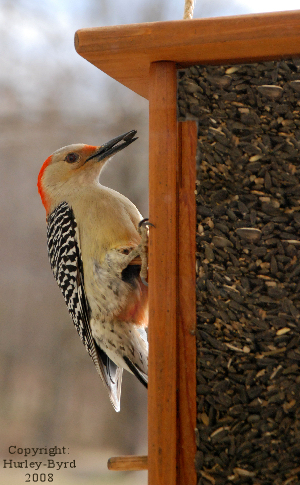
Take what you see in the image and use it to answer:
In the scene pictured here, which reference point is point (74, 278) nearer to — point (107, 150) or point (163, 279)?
point (107, 150)

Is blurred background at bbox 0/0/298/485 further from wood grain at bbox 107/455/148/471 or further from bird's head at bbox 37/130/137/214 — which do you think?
wood grain at bbox 107/455/148/471

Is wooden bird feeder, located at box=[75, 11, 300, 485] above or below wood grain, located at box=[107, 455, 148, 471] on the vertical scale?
above

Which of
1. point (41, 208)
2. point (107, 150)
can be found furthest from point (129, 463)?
point (41, 208)

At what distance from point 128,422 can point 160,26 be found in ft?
9.80

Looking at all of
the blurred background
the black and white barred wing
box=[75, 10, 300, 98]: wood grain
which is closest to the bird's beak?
the black and white barred wing

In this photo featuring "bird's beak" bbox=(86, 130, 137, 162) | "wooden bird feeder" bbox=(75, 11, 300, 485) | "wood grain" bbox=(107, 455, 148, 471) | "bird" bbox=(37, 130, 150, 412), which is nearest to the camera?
"wooden bird feeder" bbox=(75, 11, 300, 485)

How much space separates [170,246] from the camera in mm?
1373

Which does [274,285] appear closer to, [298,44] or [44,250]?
[298,44]

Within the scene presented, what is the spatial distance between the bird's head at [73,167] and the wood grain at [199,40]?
66 cm

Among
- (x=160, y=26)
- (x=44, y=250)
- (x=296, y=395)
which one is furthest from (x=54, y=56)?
(x=296, y=395)

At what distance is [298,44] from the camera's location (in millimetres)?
1278

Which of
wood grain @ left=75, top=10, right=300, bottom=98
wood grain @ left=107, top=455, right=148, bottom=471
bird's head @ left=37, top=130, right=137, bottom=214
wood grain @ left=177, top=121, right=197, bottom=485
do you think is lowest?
wood grain @ left=107, top=455, right=148, bottom=471

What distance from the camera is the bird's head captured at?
207 centimetres

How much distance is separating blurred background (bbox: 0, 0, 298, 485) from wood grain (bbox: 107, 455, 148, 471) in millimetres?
1988
